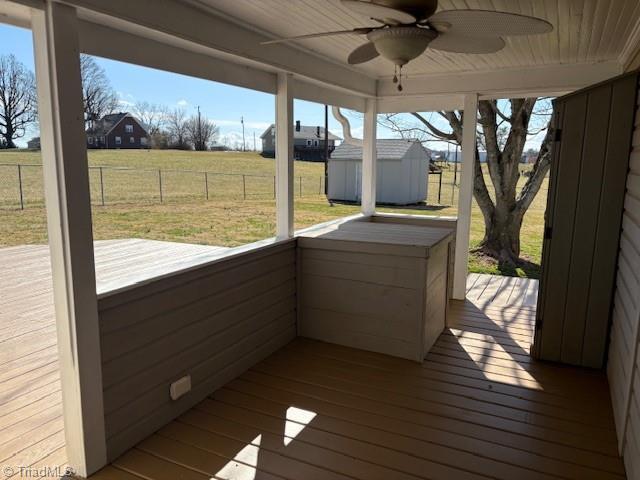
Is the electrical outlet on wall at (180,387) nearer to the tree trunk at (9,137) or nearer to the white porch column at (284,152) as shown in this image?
the white porch column at (284,152)

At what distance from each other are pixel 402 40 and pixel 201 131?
247 cm

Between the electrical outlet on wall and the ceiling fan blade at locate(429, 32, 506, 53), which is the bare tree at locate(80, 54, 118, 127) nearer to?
the electrical outlet on wall

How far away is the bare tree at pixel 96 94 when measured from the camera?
2404 millimetres

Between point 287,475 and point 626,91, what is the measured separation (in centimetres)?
290

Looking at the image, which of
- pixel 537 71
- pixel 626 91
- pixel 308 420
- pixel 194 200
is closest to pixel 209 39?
pixel 308 420

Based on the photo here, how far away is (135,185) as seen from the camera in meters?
4.86

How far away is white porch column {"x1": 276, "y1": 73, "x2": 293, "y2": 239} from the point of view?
3.42m

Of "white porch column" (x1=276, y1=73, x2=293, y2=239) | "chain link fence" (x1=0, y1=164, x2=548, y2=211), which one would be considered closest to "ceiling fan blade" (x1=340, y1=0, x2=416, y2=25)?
"white porch column" (x1=276, y1=73, x2=293, y2=239)

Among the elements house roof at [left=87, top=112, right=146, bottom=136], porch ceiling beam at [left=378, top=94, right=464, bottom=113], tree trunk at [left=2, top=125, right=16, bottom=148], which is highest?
porch ceiling beam at [left=378, top=94, right=464, bottom=113]

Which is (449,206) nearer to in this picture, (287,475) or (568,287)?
(568,287)

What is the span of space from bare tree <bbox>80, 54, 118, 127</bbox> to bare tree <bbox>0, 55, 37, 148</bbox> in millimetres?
265

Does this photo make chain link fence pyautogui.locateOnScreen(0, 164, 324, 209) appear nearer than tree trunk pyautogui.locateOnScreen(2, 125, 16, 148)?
No

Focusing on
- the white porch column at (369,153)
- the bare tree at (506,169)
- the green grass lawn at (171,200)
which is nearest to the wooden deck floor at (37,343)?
the green grass lawn at (171,200)

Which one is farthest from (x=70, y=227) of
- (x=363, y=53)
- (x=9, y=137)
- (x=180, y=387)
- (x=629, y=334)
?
(x=629, y=334)
